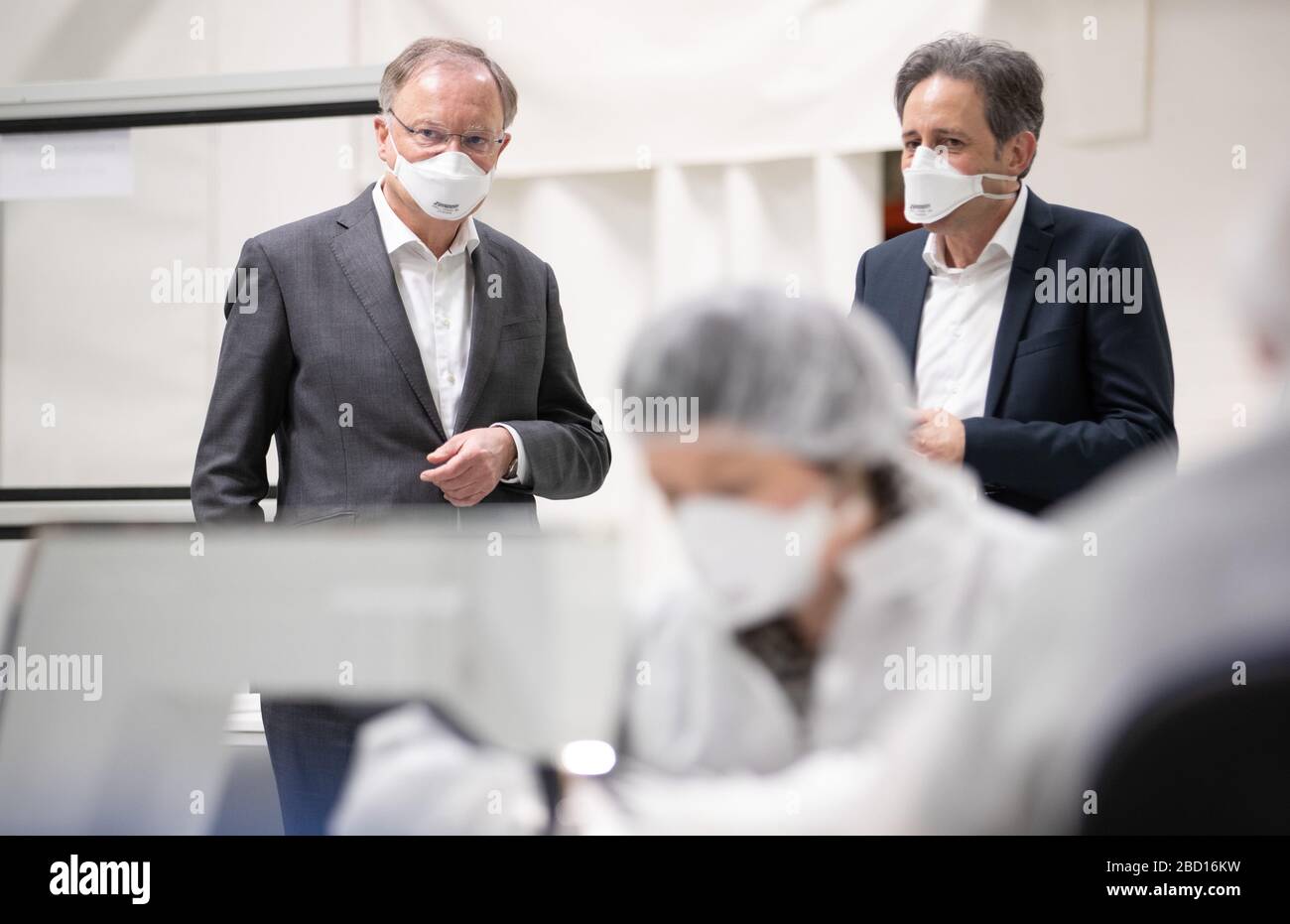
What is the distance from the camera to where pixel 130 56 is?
1.82m

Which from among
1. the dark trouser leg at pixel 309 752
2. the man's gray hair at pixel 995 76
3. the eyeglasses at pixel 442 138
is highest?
the man's gray hair at pixel 995 76

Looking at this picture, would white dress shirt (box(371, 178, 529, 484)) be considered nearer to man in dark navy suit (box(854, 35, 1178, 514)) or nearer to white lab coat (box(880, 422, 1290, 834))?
A: man in dark navy suit (box(854, 35, 1178, 514))

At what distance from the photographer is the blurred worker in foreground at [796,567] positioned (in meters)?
1.25

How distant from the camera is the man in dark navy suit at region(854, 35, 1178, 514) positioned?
139 cm

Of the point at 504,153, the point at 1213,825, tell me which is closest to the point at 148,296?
the point at 504,153

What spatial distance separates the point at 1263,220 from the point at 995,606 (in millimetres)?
621

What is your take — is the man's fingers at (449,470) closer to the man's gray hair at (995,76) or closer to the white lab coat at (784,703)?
the white lab coat at (784,703)

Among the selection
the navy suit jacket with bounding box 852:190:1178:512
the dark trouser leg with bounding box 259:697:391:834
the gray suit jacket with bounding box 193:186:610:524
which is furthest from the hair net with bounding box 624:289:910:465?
the dark trouser leg with bounding box 259:697:391:834

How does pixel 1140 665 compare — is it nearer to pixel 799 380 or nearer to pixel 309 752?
pixel 799 380

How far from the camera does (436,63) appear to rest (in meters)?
1.52

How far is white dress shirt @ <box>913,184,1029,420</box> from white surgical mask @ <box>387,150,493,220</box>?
0.59 m

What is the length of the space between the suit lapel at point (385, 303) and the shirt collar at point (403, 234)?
1cm

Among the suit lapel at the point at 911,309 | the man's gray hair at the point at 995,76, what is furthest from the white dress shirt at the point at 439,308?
the man's gray hair at the point at 995,76

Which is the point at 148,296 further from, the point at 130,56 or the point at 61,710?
the point at 61,710
